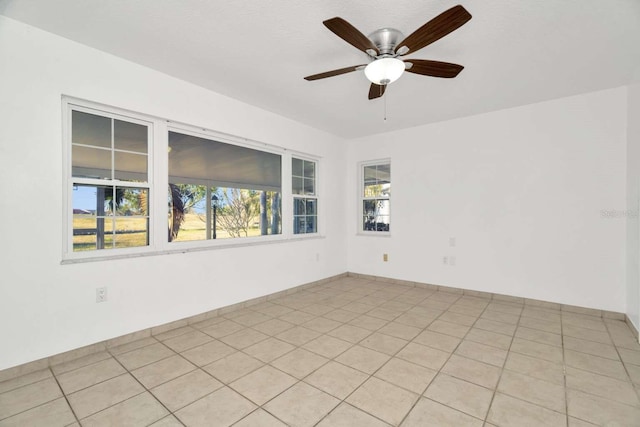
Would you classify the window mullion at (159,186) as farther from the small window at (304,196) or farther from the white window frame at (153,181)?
the small window at (304,196)

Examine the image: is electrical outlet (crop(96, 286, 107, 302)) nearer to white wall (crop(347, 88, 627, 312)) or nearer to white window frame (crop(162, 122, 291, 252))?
white window frame (crop(162, 122, 291, 252))

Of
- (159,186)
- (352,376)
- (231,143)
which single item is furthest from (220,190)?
(352,376)

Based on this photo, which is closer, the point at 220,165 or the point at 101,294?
the point at 101,294

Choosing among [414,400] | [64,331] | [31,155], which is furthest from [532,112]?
[64,331]

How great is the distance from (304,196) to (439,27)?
3246 millimetres

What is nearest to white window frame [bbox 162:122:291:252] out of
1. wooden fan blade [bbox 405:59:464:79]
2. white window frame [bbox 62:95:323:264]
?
white window frame [bbox 62:95:323:264]

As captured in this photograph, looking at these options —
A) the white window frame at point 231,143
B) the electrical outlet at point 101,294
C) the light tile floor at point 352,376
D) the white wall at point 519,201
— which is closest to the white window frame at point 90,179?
the white window frame at point 231,143

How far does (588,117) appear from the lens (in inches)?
135

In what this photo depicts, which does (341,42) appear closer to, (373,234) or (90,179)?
(90,179)

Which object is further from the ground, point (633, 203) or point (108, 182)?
point (108, 182)

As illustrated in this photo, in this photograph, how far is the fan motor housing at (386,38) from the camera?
2162 mm

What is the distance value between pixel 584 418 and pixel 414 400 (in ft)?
3.21

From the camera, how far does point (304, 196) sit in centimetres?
472

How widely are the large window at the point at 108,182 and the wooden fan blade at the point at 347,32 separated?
2.19 m
